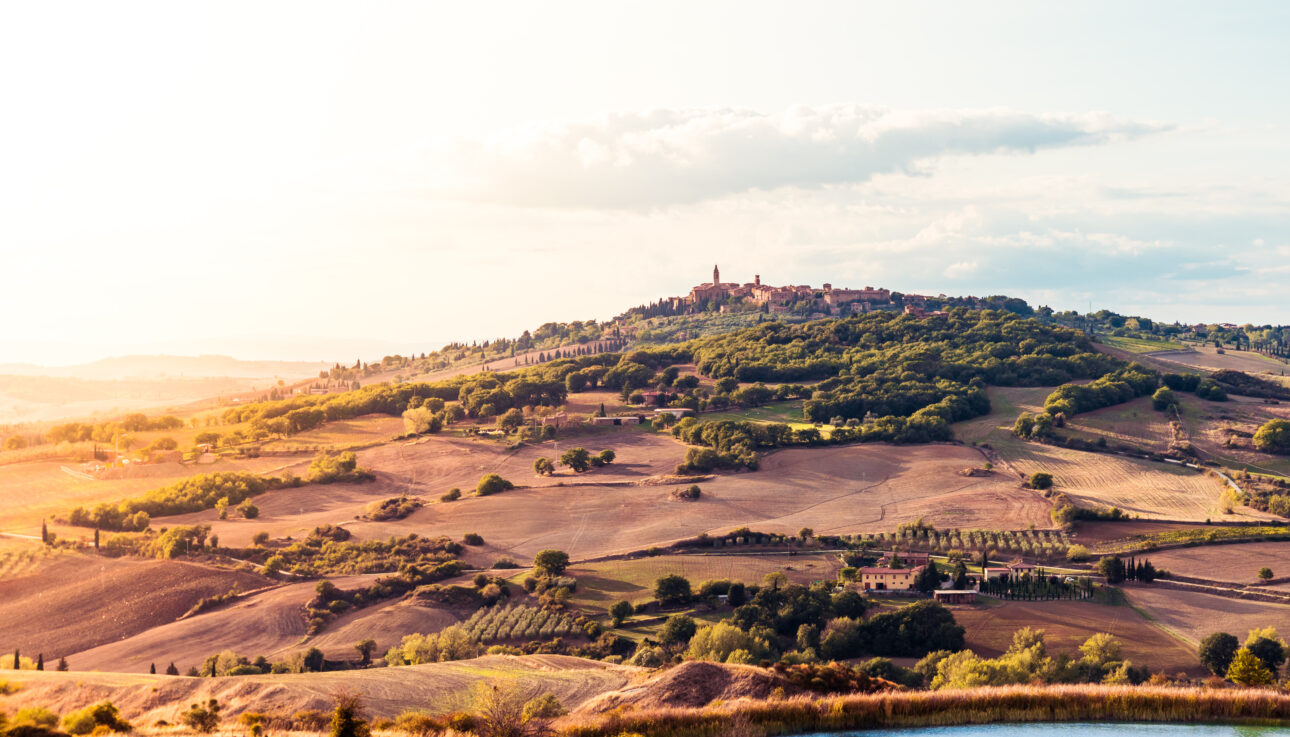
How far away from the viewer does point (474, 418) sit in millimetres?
100625

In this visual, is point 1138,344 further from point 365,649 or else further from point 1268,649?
point 365,649

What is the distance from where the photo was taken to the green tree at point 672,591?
47938 mm

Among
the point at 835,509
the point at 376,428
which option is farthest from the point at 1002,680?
the point at 376,428

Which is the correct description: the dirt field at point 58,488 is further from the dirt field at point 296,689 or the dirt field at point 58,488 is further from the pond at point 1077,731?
the pond at point 1077,731

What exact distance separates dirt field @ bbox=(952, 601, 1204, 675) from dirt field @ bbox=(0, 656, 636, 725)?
2212 centimetres

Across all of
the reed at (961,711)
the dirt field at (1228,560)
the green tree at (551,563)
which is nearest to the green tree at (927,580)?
the dirt field at (1228,560)

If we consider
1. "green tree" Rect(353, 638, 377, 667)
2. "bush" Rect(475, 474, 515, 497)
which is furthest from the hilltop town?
"green tree" Rect(353, 638, 377, 667)

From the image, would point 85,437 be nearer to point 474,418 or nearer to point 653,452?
point 474,418

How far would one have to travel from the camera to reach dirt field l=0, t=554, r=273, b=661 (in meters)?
46.4

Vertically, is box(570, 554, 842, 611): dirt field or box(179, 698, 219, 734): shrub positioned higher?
box(179, 698, 219, 734): shrub

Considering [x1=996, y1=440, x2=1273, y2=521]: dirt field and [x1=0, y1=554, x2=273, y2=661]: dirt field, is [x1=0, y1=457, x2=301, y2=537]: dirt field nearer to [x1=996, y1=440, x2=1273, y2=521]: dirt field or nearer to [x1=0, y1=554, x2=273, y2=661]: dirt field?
[x1=0, y1=554, x2=273, y2=661]: dirt field

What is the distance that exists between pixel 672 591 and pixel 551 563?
7.89 m

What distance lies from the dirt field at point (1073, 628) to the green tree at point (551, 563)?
20.3 m

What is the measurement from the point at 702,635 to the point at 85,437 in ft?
226
